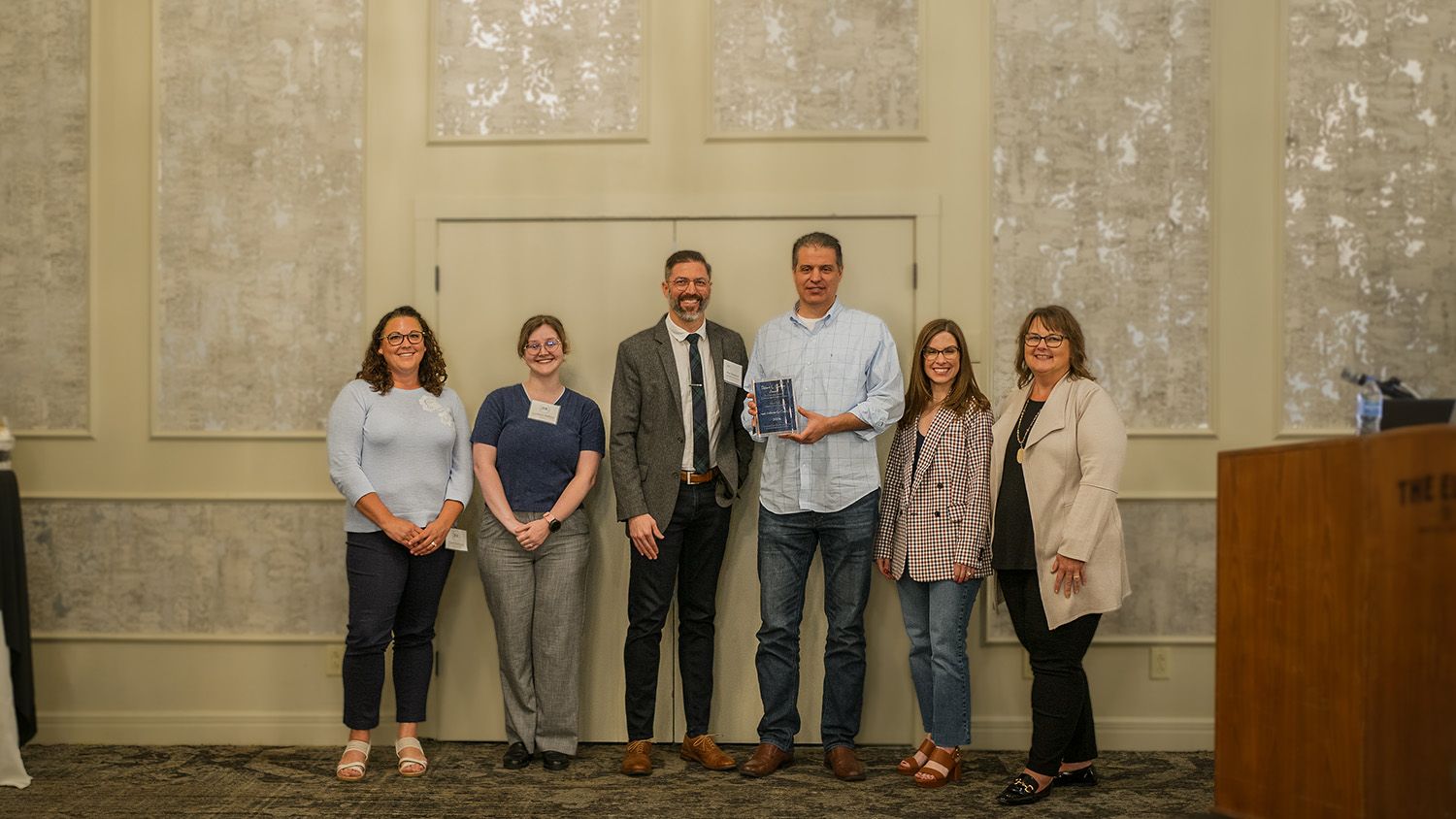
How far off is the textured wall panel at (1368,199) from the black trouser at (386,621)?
10.9 feet

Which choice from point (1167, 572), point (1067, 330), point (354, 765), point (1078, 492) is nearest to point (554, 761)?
point (354, 765)

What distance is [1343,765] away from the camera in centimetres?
220

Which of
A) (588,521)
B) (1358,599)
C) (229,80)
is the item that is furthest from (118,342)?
(1358,599)

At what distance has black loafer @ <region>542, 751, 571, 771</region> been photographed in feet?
12.9

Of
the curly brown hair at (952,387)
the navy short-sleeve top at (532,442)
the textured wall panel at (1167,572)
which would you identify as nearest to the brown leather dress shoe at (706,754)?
the navy short-sleeve top at (532,442)

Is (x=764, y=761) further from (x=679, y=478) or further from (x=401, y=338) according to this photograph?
(x=401, y=338)

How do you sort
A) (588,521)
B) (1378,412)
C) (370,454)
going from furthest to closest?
(588,521) < (370,454) < (1378,412)

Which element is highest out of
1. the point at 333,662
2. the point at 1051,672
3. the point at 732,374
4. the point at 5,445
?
the point at 732,374

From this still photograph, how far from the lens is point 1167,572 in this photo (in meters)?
4.31

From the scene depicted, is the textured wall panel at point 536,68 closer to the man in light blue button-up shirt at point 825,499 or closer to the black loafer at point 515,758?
the man in light blue button-up shirt at point 825,499

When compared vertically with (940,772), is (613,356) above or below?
above

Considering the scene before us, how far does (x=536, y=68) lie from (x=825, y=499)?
2087 mm

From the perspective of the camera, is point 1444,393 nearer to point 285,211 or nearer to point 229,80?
point 285,211

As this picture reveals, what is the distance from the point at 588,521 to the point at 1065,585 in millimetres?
1757
